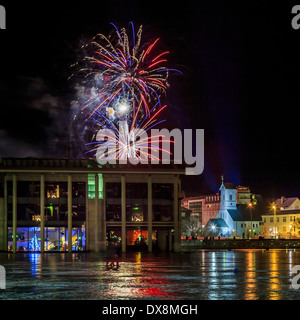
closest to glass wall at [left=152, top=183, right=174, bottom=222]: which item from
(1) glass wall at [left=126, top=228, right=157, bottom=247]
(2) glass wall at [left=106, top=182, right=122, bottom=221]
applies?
(1) glass wall at [left=126, top=228, right=157, bottom=247]

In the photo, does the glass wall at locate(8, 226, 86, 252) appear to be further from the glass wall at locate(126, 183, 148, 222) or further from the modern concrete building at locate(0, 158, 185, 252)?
the glass wall at locate(126, 183, 148, 222)

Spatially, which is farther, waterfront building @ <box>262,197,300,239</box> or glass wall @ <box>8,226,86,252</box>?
waterfront building @ <box>262,197,300,239</box>

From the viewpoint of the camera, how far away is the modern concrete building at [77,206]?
6188 centimetres

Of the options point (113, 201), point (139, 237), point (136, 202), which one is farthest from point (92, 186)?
point (139, 237)

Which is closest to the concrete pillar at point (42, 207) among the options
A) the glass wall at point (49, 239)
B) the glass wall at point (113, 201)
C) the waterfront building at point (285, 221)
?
the glass wall at point (49, 239)

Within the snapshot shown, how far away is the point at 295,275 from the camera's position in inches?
1117

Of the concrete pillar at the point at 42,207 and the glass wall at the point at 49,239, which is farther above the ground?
the concrete pillar at the point at 42,207

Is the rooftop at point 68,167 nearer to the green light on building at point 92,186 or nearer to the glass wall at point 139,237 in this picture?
the green light on building at point 92,186

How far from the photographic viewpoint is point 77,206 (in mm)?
62812

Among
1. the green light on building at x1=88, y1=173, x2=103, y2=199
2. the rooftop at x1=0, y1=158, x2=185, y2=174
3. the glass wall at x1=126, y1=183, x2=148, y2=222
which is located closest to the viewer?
the rooftop at x1=0, y1=158, x2=185, y2=174

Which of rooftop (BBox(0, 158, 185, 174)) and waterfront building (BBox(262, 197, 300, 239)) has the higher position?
rooftop (BBox(0, 158, 185, 174))

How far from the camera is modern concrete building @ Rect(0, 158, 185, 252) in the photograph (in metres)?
61.9

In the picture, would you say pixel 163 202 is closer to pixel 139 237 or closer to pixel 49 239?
pixel 139 237
